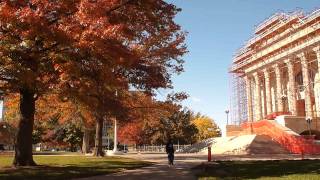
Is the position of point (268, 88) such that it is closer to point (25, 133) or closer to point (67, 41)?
point (25, 133)

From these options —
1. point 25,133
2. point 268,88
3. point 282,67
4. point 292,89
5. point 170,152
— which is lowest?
point 170,152

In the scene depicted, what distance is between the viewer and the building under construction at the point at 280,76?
6222 centimetres

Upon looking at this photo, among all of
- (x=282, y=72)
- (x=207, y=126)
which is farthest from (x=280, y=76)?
(x=207, y=126)

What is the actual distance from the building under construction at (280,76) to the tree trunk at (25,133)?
114ft

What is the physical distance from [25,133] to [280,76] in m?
57.9

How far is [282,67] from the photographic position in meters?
74.1

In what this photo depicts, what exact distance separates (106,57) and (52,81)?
2712mm

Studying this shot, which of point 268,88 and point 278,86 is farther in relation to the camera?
point 268,88

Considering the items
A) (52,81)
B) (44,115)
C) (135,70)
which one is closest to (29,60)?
(52,81)

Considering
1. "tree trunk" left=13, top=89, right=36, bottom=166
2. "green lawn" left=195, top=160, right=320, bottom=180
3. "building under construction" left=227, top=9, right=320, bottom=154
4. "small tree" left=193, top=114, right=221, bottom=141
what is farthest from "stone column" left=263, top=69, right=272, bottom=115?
"tree trunk" left=13, top=89, right=36, bottom=166

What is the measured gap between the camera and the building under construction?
62.2m

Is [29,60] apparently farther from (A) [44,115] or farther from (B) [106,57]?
(A) [44,115]

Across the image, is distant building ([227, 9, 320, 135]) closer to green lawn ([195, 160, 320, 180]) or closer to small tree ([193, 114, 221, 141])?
small tree ([193, 114, 221, 141])

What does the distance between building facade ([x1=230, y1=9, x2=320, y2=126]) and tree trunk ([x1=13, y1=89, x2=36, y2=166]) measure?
156 feet
